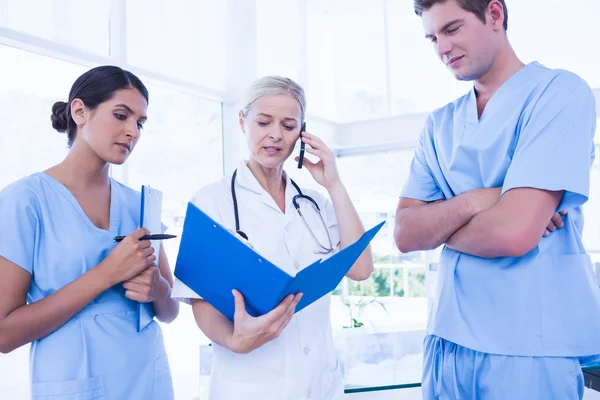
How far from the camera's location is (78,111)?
4.31ft

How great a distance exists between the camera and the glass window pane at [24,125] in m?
1.93

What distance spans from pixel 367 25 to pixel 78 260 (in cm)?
325

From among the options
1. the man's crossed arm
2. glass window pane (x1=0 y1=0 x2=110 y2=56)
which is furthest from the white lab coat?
glass window pane (x1=0 y1=0 x2=110 y2=56)

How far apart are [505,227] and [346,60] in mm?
3175

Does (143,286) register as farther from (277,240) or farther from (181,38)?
(181,38)

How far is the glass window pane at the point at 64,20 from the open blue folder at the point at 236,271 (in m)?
1.39

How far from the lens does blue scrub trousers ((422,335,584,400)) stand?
112cm

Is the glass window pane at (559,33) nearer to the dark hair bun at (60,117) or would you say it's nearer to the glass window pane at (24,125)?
the glass window pane at (24,125)

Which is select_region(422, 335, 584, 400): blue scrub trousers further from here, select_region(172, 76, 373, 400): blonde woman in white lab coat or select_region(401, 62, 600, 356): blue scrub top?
select_region(172, 76, 373, 400): blonde woman in white lab coat

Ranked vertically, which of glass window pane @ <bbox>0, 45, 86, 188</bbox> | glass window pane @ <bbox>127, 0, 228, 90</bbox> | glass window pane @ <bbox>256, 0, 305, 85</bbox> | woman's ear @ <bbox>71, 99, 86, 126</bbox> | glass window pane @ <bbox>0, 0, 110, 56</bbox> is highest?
glass window pane @ <bbox>256, 0, 305, 85</bbox>

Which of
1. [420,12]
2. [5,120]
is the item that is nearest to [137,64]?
[5,120]

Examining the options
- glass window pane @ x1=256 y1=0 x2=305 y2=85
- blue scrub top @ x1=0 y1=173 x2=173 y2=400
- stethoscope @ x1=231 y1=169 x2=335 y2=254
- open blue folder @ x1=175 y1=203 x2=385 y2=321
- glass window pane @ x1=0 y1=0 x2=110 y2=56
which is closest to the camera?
open blue folder @ x1=175 y1=203 x2=385 y2=321

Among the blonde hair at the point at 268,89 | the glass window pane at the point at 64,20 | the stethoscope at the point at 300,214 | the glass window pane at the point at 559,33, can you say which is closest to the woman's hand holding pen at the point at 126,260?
the stethoscope at the point at 300,214

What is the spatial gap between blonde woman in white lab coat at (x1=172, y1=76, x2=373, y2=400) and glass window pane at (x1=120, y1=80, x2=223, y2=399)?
126cm
